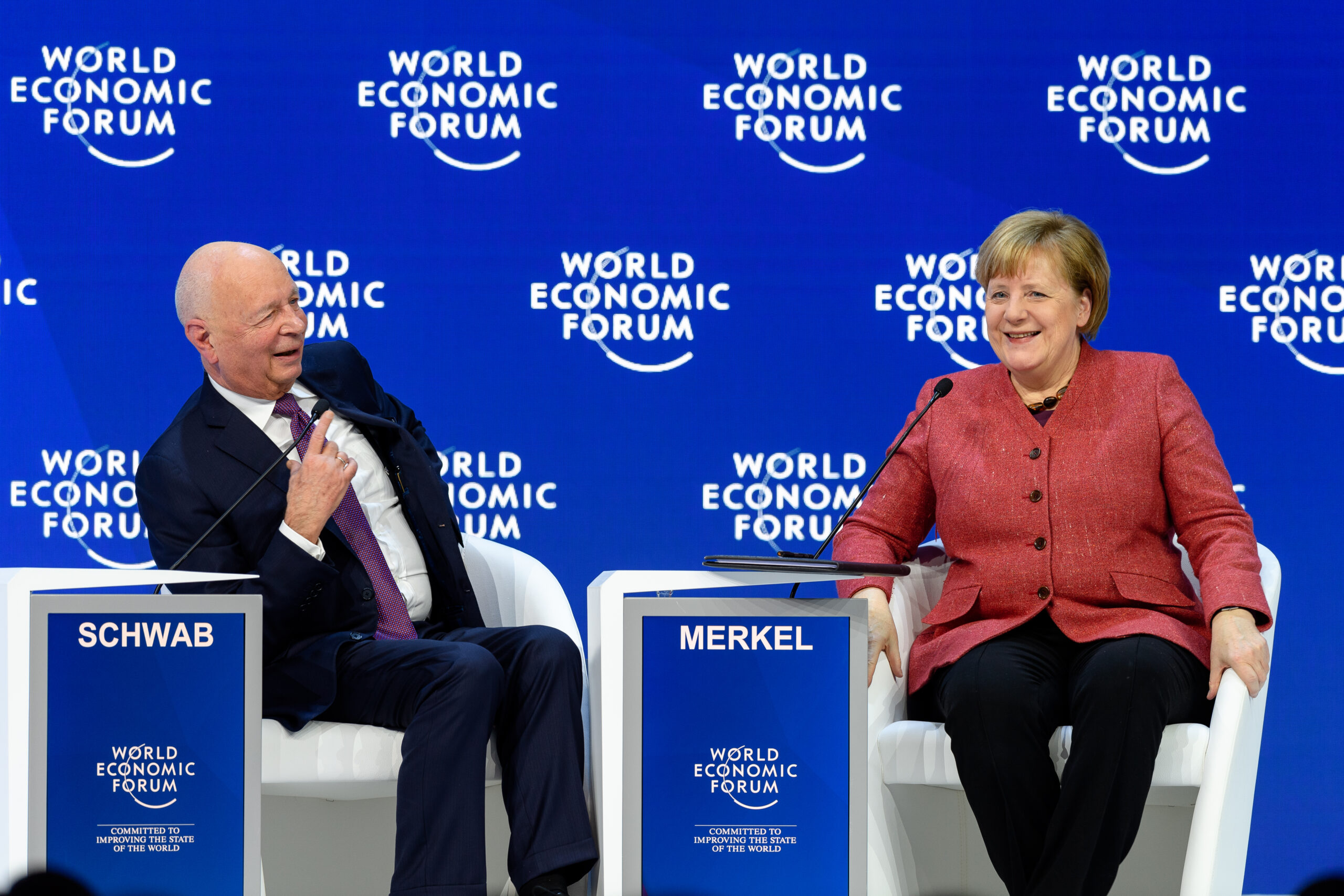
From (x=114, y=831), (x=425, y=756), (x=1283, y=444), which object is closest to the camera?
(x=114, y=831)

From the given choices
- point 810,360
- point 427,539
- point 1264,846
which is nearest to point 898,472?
point 810,360

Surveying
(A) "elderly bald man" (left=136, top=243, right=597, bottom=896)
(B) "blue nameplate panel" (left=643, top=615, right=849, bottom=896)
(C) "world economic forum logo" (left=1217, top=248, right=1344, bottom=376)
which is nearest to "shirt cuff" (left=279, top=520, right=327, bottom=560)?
(A) "elderly bald man" (left=136, top=243, right=597, bottom=896)

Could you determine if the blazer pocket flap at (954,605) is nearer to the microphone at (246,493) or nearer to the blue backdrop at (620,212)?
the blue backdrop at (620,212)

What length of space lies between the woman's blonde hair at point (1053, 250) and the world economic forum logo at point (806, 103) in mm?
817

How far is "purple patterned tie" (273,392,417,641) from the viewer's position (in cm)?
239

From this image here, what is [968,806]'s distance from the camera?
8.41 feet

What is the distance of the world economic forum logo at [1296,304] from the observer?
308cm

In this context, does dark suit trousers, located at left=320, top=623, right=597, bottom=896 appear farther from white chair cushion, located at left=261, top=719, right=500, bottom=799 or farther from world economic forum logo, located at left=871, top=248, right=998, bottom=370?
world economic forum logo, located at left=871, top=248, right=998, bottom=370

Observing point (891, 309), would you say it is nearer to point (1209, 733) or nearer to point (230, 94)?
point (1209, 733)

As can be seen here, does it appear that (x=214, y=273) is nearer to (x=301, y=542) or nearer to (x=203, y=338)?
(x=203, y=338)

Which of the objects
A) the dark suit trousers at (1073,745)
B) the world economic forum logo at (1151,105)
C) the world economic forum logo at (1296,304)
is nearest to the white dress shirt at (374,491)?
the dark suit trousers at (1073,745)

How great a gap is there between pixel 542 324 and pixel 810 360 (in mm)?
645

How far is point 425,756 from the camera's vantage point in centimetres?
207

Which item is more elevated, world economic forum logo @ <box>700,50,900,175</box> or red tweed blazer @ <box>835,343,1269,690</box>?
world economic forum logo @ <box>700,50,900,175</box>
